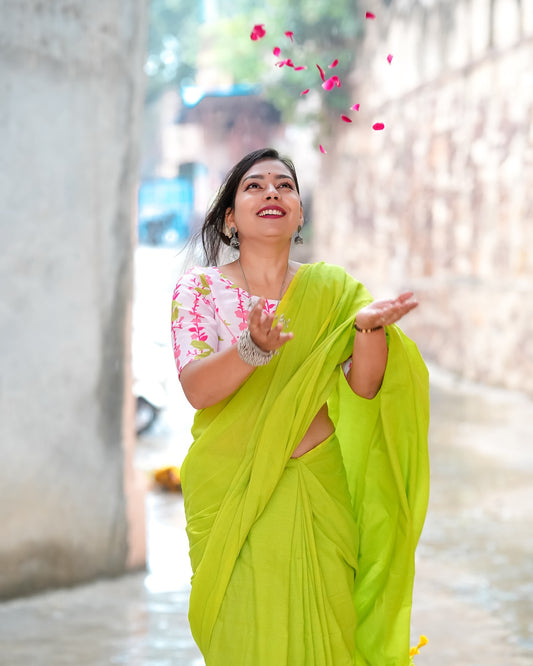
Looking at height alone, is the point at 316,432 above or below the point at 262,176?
below

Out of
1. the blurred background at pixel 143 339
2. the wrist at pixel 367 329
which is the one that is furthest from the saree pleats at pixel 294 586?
the blurred background at pixel 143 339

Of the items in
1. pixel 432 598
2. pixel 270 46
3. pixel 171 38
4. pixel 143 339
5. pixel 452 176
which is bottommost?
pixel 432 598

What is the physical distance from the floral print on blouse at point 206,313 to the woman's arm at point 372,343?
0.25 metres

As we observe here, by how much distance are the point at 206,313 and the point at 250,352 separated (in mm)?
280

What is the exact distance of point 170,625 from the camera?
407 cm

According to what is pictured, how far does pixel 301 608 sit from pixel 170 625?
6.68ft

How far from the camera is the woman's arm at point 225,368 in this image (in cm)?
203

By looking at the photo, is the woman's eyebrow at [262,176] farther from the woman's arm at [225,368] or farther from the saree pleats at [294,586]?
the saree pleats at [294,586]

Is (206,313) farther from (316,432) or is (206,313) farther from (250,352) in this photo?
(316,432)

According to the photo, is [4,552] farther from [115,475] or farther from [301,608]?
[301,608]

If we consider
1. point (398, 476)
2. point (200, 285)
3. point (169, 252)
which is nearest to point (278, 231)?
point (200, 285)

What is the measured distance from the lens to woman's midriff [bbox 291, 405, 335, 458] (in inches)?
91.3

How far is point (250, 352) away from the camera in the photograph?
6.77 ft

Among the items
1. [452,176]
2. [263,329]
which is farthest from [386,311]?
[452,176]
